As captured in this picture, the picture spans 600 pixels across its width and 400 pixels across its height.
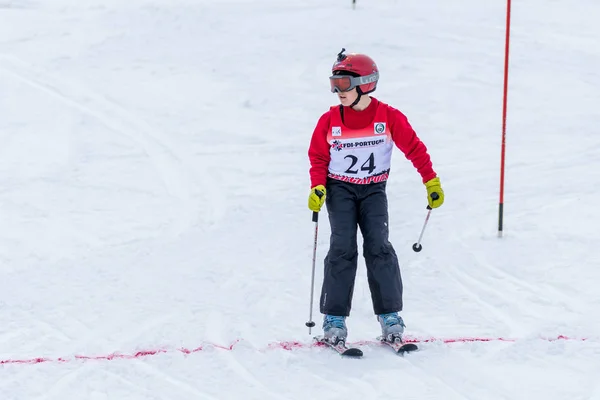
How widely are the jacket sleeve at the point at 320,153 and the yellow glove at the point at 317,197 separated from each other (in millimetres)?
87

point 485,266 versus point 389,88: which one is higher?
point 389,88

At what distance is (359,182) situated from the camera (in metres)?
5.86

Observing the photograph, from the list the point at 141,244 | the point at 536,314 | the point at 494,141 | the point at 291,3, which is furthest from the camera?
the point at 291,3

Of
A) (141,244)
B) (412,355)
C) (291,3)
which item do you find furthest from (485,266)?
(291,3)

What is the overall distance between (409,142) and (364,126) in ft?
1.04

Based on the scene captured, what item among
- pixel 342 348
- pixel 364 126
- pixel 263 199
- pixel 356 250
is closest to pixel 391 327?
pixel 342 348

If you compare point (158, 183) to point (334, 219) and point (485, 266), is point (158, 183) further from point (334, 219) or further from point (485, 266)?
point (334, 219)

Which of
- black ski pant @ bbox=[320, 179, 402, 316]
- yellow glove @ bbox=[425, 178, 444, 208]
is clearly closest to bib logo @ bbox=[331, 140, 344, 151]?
black ski pant @ bbox=[320, 179, 402, 316]

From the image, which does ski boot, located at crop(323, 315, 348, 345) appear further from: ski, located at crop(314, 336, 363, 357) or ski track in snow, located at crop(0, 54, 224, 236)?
ski track in snow, located at crop(0, 54, 224, 236)

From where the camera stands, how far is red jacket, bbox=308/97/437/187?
19.0 ft

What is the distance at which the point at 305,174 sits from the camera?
1072 cm

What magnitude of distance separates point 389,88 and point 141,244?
631 cm

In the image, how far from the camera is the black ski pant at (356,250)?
19.1ft

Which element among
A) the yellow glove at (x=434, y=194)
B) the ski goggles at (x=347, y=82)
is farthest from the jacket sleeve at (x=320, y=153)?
the yellow glove at (x=434, y=194)
